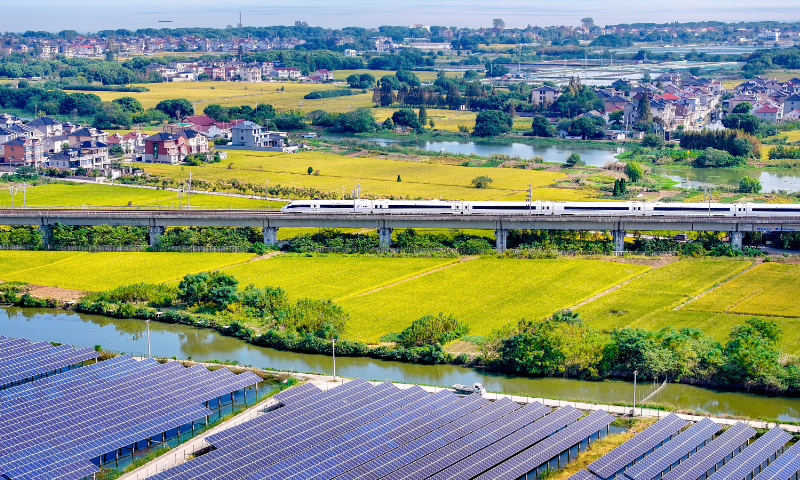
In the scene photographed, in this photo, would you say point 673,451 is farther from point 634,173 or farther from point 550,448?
point 634,173

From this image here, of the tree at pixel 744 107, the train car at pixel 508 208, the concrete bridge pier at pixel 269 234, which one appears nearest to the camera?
the train car at pixel 508 208

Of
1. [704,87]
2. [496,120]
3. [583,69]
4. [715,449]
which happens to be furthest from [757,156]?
[583,69]

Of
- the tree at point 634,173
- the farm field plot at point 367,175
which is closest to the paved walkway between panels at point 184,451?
the farm field plot at point 367,175

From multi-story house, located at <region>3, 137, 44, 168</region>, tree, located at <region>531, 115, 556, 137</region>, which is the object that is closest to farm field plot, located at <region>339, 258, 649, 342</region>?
multi-story house, located at <region>3, 137, 44, 168</region>

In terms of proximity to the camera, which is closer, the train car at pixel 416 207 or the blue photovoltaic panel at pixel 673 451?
the blue photovoltaic panel at pixel 673 451

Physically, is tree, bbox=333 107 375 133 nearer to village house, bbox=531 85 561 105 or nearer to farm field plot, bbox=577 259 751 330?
village house, bbox=531 85 561 105

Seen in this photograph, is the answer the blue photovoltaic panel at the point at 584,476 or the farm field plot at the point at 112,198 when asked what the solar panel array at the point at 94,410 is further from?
the farm field plot at the point at 112,198
